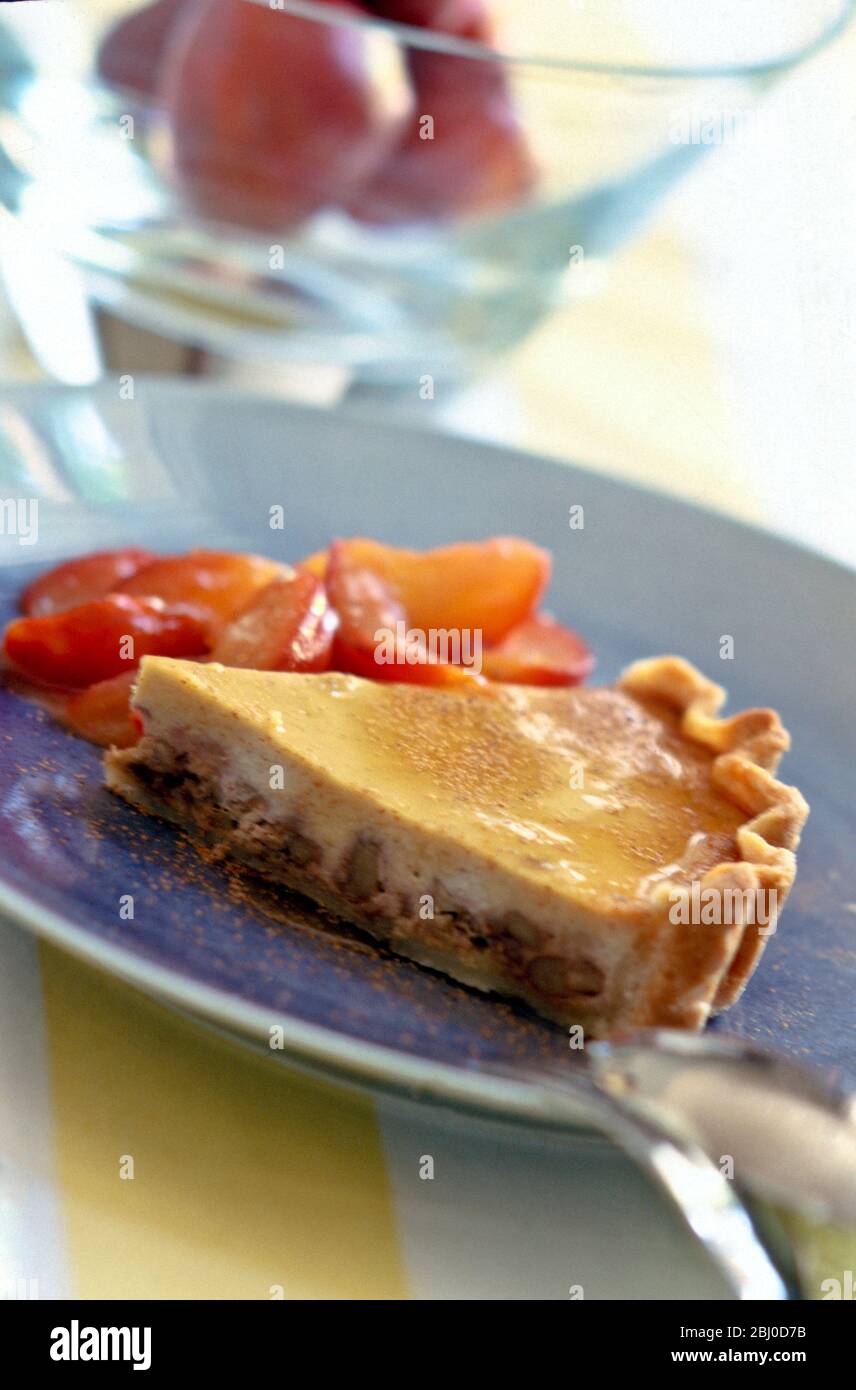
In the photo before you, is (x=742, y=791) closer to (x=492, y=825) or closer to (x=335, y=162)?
(x=492, y=825)

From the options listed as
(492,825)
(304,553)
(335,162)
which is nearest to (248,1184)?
(492,825)

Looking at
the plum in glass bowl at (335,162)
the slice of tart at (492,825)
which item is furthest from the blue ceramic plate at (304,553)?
the plum in glass bowl at (335,162)

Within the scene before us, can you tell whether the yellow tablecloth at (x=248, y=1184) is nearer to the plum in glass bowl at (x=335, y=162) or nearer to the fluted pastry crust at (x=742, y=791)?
the fluted pastry crust at (x=742, y=791)

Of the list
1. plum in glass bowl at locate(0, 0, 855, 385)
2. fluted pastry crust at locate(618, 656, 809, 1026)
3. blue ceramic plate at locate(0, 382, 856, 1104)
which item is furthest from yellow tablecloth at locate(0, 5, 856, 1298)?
plum in glass bowl at locate(0, 0, 855, 385)

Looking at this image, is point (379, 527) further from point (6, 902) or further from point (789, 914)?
point (6, 902)
